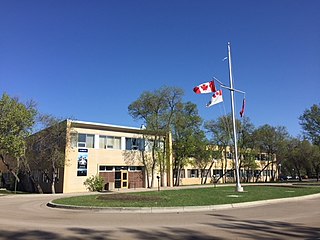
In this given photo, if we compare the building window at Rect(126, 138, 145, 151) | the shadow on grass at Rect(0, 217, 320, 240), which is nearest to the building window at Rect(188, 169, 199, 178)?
the building window at Rect(126, 138, 145, 151)

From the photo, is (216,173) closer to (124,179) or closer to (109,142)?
(124,179)

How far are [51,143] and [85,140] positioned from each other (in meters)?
4.94

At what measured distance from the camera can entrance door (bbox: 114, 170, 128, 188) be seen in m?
39.8

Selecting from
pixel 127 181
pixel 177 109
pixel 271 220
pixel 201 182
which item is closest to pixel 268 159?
pixel 201 182

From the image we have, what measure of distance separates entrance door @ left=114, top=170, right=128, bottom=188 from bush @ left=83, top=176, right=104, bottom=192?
11.4ft

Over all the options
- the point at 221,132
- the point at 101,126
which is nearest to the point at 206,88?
the point at 101,126

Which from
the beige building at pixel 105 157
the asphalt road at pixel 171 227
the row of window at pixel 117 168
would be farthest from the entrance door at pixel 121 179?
the asphalt road at pixel 171 227

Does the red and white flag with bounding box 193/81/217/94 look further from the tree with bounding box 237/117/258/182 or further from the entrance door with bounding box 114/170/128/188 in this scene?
the tree with bounding box 237/117/258/182

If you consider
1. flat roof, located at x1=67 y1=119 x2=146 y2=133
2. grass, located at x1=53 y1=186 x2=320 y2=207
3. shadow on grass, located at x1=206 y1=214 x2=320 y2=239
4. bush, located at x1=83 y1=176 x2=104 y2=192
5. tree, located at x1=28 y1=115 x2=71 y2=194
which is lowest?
shadow on grass, located at x1=206 y1=214 x2=320 y2=239

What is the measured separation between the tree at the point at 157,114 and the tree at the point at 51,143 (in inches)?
487

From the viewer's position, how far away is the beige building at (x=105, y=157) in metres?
35.4

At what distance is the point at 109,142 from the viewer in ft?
131

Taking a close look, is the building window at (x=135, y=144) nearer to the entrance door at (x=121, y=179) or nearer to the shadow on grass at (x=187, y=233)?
the entrance door at (x=121, y=179)

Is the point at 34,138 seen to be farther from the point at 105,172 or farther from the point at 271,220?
the point at 271,220
